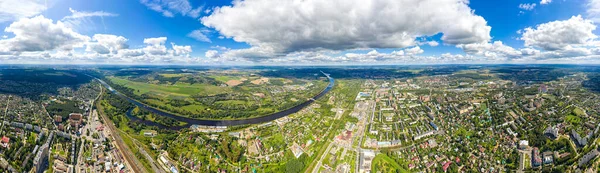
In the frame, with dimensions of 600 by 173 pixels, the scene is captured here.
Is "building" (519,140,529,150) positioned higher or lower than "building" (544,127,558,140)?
lower

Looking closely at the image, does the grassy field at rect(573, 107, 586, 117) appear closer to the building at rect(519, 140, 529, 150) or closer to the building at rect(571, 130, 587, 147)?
the building at rect(571, 130, 587, 147)

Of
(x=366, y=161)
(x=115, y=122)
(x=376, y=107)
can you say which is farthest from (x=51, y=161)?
(x=376, y=107)

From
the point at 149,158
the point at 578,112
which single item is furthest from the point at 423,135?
the point at 149,158

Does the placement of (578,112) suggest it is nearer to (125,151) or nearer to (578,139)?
(578,139)

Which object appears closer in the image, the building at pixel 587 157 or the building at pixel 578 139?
the building at pixel 587 157

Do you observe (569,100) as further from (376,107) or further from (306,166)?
(306,166)

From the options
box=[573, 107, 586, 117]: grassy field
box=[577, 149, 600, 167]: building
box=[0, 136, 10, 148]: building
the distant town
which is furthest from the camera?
box=[573, 107, 586, 117]: grassy field

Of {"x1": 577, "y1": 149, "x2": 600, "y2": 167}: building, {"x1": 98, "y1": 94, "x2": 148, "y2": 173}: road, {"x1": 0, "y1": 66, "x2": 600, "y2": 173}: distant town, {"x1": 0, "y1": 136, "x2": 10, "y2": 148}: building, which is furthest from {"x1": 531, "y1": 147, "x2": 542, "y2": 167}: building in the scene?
{"x1": 0, "y1": 136, "x2": 10, "y2": 148}: building

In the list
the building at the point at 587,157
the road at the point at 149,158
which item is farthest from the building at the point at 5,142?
the building at the point at 587,157

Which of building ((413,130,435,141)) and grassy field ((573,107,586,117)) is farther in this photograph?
grassy field ((573,107,586,117))

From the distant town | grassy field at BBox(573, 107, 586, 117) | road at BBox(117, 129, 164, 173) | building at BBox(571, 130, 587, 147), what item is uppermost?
grassy field at BBox(573, 107, 586, 117)

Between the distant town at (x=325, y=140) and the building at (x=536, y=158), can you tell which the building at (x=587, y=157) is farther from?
the building at (x=536, y=158)
